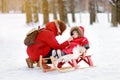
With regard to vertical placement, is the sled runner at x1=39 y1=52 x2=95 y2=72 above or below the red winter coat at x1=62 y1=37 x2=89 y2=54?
below

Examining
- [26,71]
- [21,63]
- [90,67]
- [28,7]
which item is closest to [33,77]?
[26,71]

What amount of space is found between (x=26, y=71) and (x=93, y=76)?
1844mm

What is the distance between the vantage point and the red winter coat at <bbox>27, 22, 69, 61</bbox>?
9.97 metres

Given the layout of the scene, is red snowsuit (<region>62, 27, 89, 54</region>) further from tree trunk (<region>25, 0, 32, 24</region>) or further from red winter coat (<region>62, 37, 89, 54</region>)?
tree trunk (<region>25, 0, 32, 24</region>)

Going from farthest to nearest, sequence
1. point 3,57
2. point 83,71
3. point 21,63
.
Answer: point 3,57 → point 21,63 → point 83,71

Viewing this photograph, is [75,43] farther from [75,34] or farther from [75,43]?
[75,34]

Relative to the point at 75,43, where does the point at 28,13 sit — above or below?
above

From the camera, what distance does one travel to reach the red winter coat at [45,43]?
9.97m

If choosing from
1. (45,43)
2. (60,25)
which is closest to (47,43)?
(45,43)

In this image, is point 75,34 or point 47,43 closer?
point 47,43

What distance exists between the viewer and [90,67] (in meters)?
10.4

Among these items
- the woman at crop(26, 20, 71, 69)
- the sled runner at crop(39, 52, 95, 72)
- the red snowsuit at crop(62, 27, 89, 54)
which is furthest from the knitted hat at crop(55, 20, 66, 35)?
the sled runner at crop(39, 52, 95, 72)

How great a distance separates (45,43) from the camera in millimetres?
10086

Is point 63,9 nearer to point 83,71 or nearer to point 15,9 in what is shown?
point 83,71
